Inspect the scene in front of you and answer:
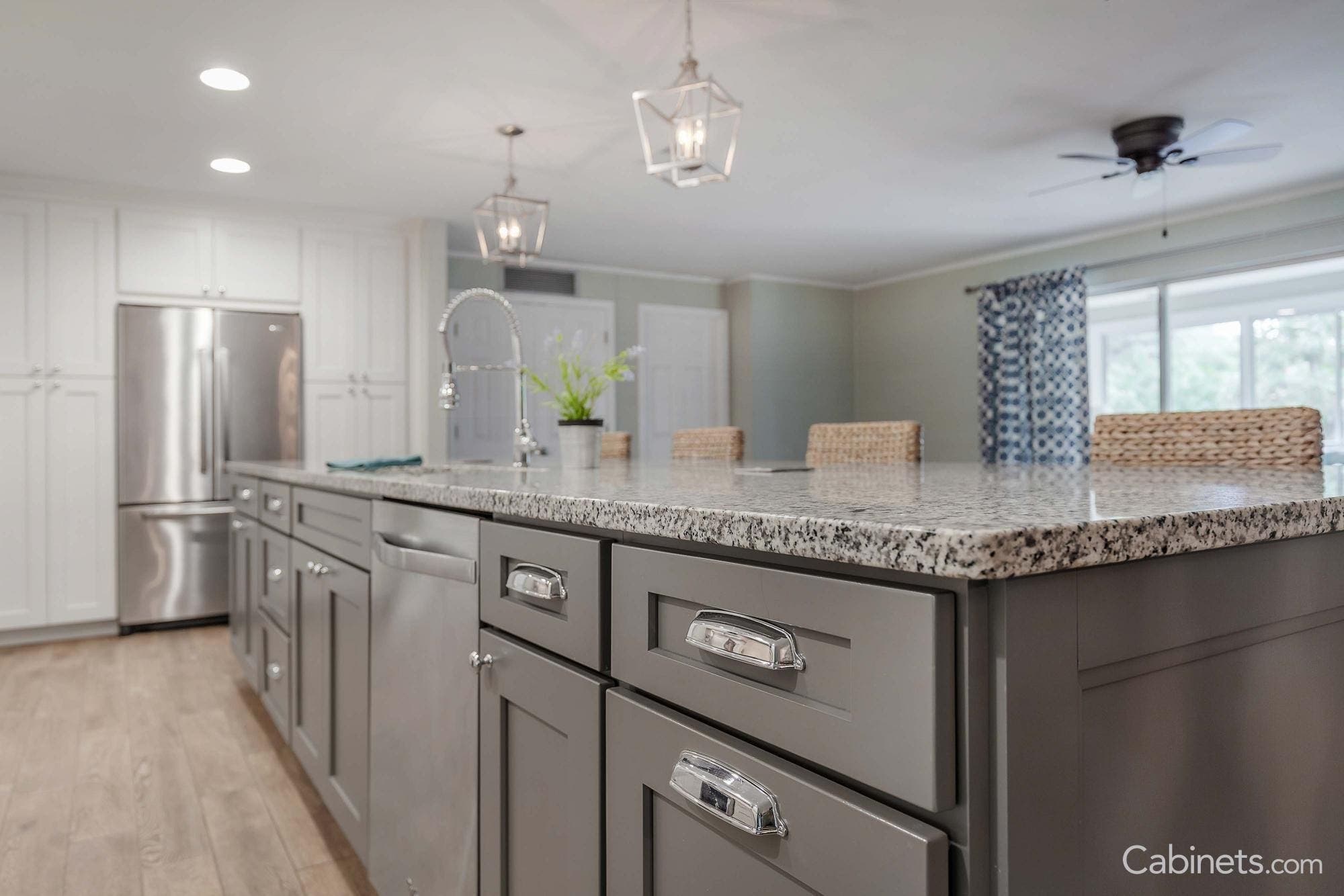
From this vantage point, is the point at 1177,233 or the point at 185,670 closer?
the point at 185,670

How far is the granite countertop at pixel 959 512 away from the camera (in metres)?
0.49

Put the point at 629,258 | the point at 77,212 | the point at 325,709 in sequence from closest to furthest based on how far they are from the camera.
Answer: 1. the point at 325,709
2. the point at 77,212
3. the point at 629,258

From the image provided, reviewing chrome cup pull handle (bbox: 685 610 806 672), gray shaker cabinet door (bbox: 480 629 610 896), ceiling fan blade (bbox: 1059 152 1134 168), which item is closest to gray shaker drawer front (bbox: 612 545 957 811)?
chrome cup pull handle (bbox: 685 610 806 672)

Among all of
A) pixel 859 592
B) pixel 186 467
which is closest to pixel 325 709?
pixel 859 592

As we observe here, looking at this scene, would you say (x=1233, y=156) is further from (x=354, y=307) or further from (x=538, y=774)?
(x=354, y=307)

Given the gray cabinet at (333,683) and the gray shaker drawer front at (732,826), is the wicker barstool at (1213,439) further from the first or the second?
the gray cabinet at (333,683)

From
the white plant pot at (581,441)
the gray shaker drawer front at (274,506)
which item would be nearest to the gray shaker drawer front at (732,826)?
the white plant pot at (581,441)

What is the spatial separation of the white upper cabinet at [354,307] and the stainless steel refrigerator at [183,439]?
0.28m

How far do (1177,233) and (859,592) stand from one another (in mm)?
5718

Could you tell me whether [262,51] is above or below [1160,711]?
above

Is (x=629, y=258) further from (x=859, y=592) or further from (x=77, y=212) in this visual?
(x=859, y=592)

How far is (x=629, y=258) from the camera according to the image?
6242mm

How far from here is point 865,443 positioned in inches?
101

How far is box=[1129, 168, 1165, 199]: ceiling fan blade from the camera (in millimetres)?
3844
